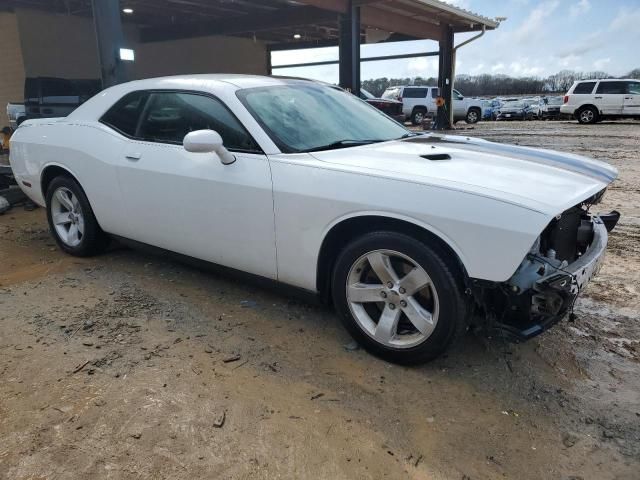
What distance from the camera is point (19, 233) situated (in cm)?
554

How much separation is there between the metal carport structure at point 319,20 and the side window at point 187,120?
383 inches

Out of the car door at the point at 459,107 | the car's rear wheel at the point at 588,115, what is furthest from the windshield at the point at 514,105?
the car's rear wheel at the point at 588,115

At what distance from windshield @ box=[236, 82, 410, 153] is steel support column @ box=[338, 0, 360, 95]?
35.6ft

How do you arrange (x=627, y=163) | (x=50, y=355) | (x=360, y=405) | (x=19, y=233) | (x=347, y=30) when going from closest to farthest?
(x=360, y=405) → (x=50, y=355) → (x=19, y=233) → (x=627, y=163) → (x=347, y=30)

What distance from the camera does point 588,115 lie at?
21.7m

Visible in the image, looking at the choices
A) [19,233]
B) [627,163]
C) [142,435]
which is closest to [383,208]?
[142,435]

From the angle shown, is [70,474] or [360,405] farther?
[360,405]

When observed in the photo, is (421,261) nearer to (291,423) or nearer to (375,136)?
(291,423)

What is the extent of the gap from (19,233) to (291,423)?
4544 mm

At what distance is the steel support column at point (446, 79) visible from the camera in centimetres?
2033

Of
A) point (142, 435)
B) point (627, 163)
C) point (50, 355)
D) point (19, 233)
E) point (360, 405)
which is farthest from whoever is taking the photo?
point (627, 163)

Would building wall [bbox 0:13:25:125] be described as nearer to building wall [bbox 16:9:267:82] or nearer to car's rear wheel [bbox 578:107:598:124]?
building wall [bbox 16:9:267:82]

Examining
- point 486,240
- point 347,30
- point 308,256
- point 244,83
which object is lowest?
point 308,256

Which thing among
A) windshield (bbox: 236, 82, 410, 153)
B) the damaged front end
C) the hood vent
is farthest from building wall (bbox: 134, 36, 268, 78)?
the damaged front end
